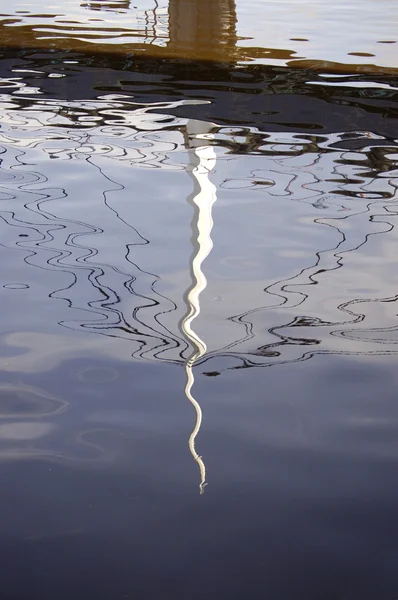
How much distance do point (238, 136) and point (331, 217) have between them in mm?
1576

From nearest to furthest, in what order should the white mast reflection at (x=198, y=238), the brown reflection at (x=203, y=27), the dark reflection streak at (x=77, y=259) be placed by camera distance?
the white mast reflection at (x=198, y=238), the dark reflection streak at (x=77, y=259), the brown reflection at (x=203, y=27)

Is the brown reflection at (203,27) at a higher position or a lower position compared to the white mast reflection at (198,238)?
higher

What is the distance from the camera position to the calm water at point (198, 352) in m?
1.72

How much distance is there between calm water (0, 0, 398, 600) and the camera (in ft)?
5.65

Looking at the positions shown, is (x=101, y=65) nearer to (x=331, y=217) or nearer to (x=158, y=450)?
(x=331, y=217)

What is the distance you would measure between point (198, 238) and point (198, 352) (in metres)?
0.95

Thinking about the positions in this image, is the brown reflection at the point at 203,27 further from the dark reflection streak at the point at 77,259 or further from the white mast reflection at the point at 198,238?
the dark reflection streak at the point at 77,259

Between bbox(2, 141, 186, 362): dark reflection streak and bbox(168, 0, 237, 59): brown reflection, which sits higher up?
bbox(168, 0, 237, 59): brown reflection

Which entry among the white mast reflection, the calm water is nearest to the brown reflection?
the calm water

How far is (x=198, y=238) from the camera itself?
11.2ft

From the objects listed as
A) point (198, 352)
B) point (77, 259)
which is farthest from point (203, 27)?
point (198, 352)

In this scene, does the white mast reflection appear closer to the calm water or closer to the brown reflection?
the calm water

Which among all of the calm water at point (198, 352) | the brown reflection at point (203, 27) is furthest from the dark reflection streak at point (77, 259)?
the brown reflection at point (203, 27)

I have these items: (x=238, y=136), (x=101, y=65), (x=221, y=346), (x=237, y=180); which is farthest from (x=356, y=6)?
(x=221, y=346)
